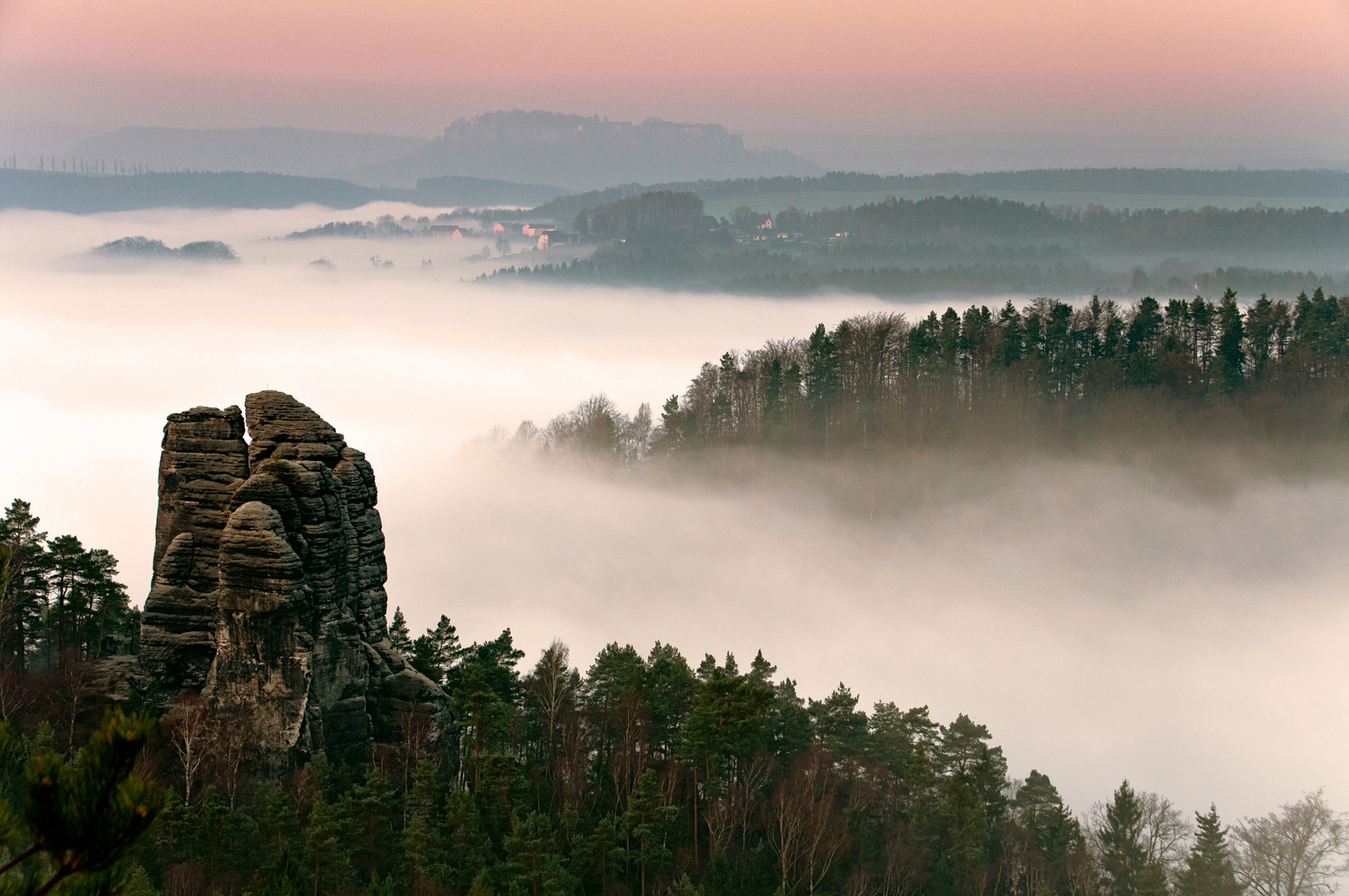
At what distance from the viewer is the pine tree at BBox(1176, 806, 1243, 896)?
4381 cm

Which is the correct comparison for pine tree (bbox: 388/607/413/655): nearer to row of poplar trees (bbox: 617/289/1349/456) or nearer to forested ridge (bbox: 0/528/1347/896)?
forested ridge (bbox: 0/528/1347/896)

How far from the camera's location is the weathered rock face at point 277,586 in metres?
38.9

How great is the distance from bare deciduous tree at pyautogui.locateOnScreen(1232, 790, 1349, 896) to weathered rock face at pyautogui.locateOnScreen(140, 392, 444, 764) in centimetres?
3521

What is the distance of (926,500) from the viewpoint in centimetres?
11375

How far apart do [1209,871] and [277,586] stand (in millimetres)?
35766

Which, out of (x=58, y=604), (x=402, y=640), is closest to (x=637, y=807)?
(x=402, y=640)

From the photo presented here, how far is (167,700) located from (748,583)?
72.1 meters

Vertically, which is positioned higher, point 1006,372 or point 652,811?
point 1006,372

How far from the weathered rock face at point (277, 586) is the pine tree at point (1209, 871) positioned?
2864 cm

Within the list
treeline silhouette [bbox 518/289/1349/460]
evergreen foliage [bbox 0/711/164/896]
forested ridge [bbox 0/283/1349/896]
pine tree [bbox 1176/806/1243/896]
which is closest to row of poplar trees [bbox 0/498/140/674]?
forested ridge [bbox 0/283/1349/896]

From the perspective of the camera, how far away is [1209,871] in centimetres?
4481

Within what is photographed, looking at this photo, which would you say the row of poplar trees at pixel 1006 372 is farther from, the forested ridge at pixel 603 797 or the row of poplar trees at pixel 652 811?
the row of poplar trees at pixel 652 811

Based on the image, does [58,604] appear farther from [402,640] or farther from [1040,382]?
[1040,382]

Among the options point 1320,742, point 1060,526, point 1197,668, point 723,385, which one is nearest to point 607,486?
point 723,385
